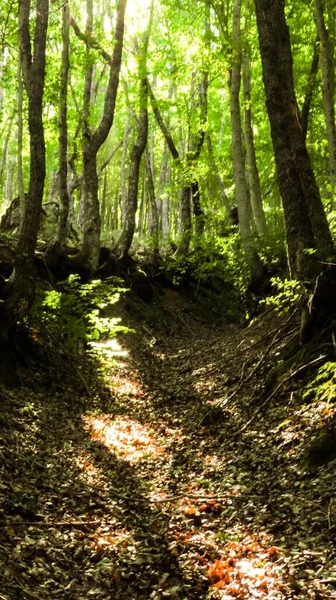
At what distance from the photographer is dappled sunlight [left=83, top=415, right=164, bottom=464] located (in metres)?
6.89

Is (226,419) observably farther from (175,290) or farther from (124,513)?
(175,290)

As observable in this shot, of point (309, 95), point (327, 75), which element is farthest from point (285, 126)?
point (309, 95)

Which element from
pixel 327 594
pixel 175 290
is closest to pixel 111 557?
pixel 327 594

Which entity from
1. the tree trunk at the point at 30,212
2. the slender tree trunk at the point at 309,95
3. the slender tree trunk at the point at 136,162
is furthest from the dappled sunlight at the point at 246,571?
the slender tree trunk at the point at 309,95

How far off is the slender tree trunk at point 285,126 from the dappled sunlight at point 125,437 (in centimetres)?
335

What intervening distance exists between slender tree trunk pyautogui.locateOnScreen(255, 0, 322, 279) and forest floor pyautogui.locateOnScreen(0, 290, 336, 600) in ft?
5.44

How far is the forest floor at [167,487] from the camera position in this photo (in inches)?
161

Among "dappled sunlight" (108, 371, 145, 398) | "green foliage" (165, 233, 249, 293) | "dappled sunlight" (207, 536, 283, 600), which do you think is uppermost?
"green foliage" (165, 233, 249, 293)

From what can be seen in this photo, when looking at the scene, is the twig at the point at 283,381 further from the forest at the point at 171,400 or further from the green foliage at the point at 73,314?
the green foliage at the point at 73,314

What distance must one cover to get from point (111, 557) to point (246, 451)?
251 centimetres

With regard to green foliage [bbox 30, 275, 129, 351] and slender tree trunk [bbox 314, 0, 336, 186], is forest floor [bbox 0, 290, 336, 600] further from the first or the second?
slender tree trunk [bbox 314, 0, 336, 186]

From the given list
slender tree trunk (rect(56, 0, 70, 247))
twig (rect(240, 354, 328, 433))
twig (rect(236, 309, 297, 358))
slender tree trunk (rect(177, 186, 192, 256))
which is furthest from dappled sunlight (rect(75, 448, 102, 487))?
slender tree trunk (rect(177, 186, 192, 256))

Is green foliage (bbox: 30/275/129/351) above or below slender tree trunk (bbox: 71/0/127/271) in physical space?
below

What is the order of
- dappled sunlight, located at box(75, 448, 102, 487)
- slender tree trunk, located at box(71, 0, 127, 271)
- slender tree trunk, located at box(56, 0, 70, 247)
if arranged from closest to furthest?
1. dappled sunlight, located at box(75, 448, 102, 487)
2. slender tree trunk, located at box(56, 0, 70, 247)
3. slender tree trunk, located at box(71, 0, 127, 271)
